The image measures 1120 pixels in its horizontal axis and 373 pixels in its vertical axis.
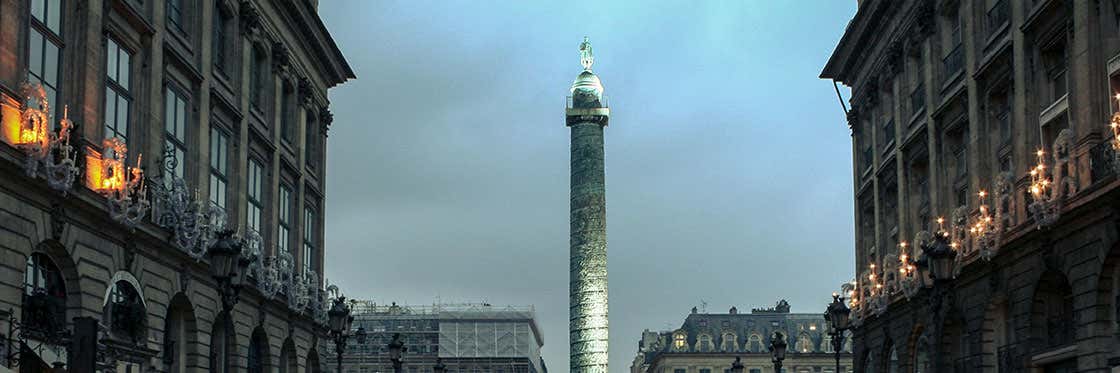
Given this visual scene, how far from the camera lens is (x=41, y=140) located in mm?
28297

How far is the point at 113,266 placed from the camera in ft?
111

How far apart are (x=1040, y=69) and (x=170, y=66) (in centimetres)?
2100

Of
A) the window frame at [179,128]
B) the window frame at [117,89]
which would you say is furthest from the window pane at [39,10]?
the window frame at [179,128]

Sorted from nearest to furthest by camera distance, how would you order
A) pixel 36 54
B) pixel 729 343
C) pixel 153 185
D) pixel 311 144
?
pixel 36 54 → pixel 153 185 → pixel 311 144 → pixel 729 343

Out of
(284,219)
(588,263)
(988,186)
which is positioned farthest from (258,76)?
(588,263)

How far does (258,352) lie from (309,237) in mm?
11163

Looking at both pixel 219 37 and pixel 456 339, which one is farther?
pixel 456 339

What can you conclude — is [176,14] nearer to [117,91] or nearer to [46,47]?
[117,91]

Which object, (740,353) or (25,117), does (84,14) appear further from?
(740,353)

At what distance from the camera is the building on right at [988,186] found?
31.7 metres

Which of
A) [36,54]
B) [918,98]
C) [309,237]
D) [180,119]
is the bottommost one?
[36,54]

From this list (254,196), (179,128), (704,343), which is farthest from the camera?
(704,343)

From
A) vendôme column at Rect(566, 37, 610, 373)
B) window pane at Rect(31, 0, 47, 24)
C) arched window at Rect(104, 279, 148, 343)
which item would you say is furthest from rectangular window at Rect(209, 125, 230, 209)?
vendôme column at Rect(566, 37, 610, 373)

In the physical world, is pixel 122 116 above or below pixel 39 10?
below
